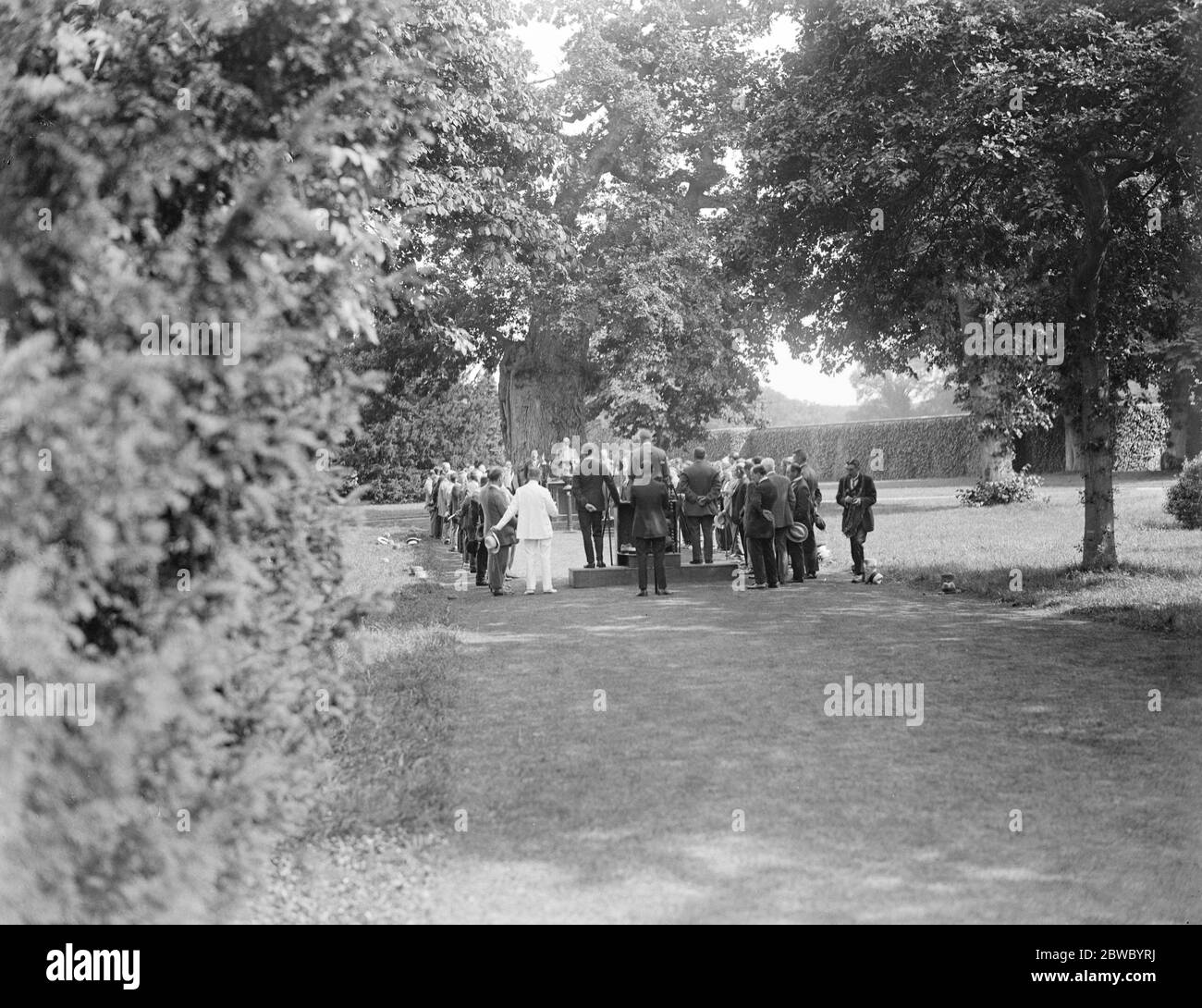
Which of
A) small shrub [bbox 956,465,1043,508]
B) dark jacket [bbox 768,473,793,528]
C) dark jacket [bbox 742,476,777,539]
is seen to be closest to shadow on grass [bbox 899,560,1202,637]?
dark jacket [bbox 768,473,793,528]

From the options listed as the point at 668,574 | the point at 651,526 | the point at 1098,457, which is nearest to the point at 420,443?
the point at 668,574

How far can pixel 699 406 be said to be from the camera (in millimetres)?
38750

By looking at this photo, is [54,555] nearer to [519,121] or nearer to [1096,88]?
[1096,88]

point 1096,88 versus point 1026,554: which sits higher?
point 1096,88

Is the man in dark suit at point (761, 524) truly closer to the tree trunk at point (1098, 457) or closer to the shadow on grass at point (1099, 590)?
the shadow on grass at point (1099, 590)

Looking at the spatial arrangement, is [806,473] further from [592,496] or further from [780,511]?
[592,496]

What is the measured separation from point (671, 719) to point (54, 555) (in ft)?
17.6

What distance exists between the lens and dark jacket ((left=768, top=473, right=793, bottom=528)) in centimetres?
1719

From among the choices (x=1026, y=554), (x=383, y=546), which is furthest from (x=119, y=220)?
(x=383, y=546)

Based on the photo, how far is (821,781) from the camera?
7.01m

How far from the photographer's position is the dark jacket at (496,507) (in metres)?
17.7

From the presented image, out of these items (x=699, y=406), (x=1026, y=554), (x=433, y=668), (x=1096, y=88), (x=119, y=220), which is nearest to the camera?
(x=119, y=220)

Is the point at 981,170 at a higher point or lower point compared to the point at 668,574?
higher

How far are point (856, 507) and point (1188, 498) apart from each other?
9.34m
